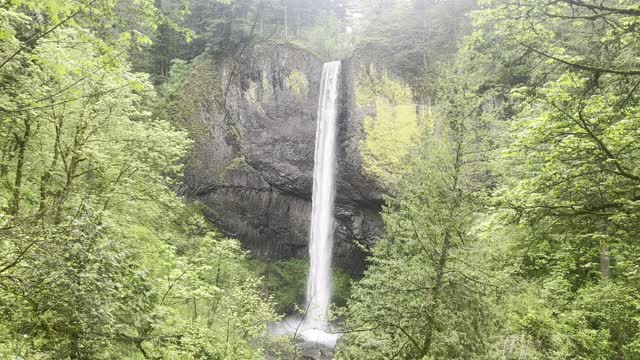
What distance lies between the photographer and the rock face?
71.6 ft

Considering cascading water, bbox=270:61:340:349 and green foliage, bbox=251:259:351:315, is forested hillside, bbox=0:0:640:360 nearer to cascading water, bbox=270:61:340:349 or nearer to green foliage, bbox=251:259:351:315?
green foliage, bbox=251:259:351:315

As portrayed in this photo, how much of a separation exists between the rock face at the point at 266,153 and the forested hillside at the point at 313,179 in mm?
129

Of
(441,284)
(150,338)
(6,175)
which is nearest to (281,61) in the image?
(6,175)

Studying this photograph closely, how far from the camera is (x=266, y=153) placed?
22016mm

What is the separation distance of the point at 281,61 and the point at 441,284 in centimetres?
1833

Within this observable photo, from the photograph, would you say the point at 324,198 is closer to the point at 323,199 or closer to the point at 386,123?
the point at 323,199

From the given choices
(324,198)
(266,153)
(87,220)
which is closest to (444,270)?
(87,220)

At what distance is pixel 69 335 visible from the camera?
3508mm

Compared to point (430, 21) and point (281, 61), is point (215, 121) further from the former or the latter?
point (430, 21)

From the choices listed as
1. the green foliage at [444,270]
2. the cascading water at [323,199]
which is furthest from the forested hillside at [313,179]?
the cascading water at [323,199]

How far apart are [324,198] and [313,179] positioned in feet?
4.21

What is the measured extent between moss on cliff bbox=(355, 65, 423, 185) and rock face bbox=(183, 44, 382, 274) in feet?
3.62

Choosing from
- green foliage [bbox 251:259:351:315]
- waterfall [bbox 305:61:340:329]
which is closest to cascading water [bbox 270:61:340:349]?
waterfall [bbox 305:61:340:329]

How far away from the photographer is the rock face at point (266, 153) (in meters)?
21.8
